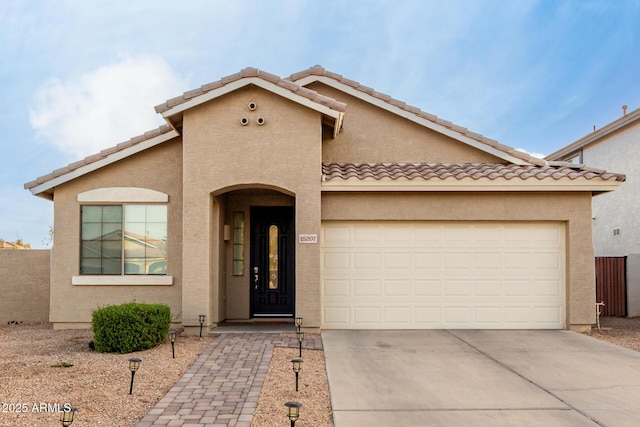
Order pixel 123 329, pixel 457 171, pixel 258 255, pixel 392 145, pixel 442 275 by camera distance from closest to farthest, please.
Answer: pixel 123 329 < pixel 442 275 < pixel 457 171 < pixel 258 255 < pixel 392 145

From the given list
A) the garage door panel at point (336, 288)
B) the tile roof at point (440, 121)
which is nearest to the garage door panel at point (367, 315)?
the garage door panel at point (336, 288)

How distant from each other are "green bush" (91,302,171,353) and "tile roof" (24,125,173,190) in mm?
4020

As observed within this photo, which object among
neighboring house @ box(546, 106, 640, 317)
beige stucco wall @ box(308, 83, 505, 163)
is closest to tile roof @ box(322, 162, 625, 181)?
beige stucco wall @ box(308, 83, 505, 163)

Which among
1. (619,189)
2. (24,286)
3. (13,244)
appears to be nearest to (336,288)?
(24,286)

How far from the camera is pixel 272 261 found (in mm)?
12641

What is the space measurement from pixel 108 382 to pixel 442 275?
22.9 feet

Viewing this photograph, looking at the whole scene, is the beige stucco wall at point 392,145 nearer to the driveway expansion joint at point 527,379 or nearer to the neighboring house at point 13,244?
the driveway expansion joint at point 527,379

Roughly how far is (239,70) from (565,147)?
53.8 feet

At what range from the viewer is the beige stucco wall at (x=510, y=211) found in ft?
36.2

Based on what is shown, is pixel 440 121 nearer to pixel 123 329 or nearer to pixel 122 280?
pixel 122 280

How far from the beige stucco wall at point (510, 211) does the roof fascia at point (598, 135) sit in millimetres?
7981

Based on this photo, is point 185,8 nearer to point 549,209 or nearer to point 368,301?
point 368,301

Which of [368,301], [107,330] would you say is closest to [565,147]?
[368,301]

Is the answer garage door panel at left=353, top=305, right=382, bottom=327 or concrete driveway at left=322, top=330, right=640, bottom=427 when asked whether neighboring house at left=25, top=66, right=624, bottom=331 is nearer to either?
garage door panel at left=353, top=305, right=382, bottom=327
